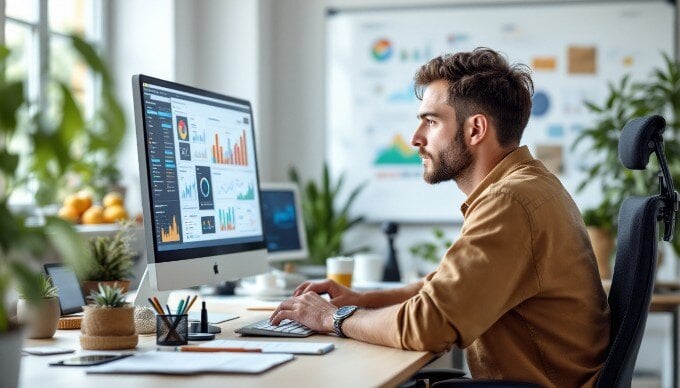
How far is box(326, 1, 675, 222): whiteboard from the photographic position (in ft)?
16.8

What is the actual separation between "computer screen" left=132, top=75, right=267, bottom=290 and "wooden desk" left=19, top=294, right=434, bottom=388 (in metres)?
0.22

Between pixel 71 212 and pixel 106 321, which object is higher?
pixel 71 212

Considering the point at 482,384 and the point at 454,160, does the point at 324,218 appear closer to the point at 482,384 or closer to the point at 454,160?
the point at 454,160

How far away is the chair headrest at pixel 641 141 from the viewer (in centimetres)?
198

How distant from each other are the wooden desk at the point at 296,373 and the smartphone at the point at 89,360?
2cm

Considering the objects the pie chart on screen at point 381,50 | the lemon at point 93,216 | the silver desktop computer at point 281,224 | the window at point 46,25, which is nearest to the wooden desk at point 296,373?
the silver desktop computer at point 281,224

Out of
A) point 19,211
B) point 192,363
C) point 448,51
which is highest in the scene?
point 448,51

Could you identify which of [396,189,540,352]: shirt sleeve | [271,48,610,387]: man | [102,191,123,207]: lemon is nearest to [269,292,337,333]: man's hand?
[271,48,610,387]: man

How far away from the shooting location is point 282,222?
3586 mm

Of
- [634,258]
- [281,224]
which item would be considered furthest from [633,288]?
[281,224]

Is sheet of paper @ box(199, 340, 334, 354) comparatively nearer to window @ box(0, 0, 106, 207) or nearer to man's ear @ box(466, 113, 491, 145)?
man's ear @ box(466, 113, 491, 145)

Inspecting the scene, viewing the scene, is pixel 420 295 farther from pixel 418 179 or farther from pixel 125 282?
pixel 418 179

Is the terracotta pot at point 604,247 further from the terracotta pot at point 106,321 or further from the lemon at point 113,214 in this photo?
the terracotta pot at point 106,321

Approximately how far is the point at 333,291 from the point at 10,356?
48.5 inches
